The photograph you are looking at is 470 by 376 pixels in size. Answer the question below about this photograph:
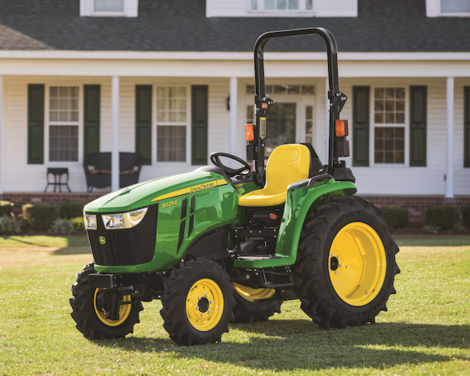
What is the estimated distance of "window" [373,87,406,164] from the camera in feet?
52.1

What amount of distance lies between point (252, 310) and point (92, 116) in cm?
1104

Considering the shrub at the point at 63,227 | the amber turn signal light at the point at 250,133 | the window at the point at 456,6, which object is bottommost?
the shrub at the point at 63,227

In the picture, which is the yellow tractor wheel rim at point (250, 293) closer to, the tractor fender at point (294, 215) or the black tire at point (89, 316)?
the tractor fender at point (294, 215)

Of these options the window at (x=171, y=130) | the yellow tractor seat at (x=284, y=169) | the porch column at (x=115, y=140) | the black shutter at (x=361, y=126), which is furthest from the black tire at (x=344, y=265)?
the window at (x=171, y=130)

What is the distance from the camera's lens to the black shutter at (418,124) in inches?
620

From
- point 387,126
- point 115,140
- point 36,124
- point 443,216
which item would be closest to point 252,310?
point 443,216

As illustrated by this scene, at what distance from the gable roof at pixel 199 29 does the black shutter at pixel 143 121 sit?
53.0 inches

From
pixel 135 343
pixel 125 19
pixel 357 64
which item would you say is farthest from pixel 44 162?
pixel 135 343

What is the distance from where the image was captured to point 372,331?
202 inches

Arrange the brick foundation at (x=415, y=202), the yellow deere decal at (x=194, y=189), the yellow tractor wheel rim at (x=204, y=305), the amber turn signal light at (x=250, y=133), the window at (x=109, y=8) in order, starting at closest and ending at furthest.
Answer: the yellow tractor wheel rim at (x=204, y=305), the yellow deere decal at (x=194, y=189), the amber turn signal light at (x=250, y=133), the brick foundation at (x=415, y=202), the window at (x=109, y=8)

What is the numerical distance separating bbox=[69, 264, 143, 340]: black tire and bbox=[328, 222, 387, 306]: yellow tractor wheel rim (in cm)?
166

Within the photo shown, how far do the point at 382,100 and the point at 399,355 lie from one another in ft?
40.1

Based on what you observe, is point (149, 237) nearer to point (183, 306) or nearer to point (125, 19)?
point (183, 306)

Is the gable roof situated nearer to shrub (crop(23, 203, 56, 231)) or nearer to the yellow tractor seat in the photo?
shrub (crop(23, 203, 56, 231))
